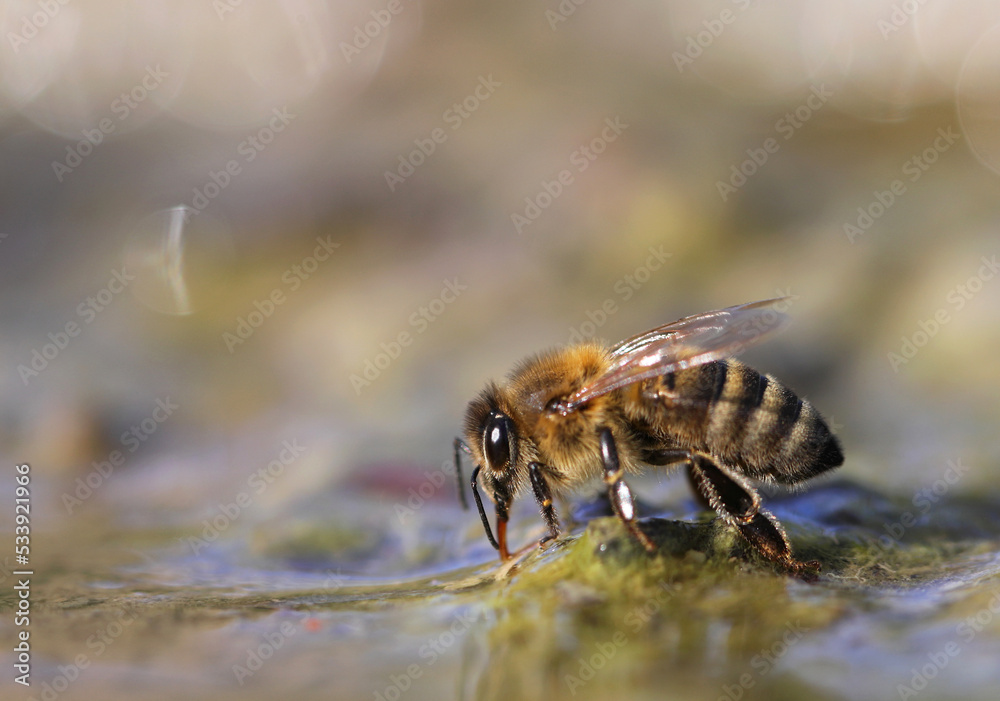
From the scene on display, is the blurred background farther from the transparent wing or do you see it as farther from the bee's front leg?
the transparent wing

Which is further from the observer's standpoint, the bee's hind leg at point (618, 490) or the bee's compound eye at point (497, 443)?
the bee's compound eye at point (497, 443)

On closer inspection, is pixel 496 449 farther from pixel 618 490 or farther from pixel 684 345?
pixel 684 345

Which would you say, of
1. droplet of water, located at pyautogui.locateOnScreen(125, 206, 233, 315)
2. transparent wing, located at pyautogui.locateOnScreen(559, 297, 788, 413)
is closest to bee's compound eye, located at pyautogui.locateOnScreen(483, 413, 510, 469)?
transparent wing, located at pyautogui.locateOnScreen(559, 297, 788, 413)

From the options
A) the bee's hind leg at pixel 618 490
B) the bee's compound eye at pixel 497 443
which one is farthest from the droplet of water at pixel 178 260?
the bee's hind leg at pixel 618 490

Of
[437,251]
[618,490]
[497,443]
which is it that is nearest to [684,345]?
[618,490]

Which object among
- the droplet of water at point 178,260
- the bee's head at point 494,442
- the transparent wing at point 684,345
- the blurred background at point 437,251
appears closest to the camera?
the transparent wing at point 684,345

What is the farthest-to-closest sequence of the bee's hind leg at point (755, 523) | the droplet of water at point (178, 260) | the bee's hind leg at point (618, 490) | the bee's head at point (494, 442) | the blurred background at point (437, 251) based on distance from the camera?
1. the droplet of water at point (178, 260)
2. the blurred background at point (437, 251)
3. the bee's head at point (494, 442)
4. the bee's hind leg at point (755, 523)
5. the bee's hind leg at point (618, 490)

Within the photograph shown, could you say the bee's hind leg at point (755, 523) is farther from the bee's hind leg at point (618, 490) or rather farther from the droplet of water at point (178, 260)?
the droplet of water at point (178, 260)
